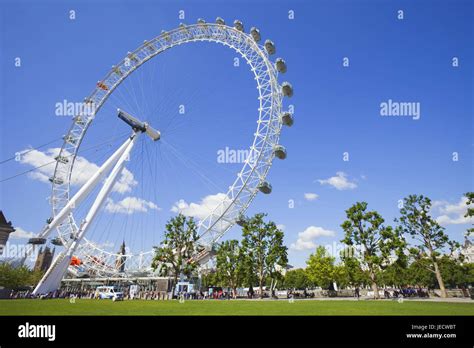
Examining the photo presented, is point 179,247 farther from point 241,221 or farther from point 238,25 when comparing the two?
point 238,25

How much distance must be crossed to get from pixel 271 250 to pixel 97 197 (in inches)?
1199

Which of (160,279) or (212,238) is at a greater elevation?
(212,238)

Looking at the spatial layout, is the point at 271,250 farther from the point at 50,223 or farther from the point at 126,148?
the point at 50,223

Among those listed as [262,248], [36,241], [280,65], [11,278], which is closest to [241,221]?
[262,248]

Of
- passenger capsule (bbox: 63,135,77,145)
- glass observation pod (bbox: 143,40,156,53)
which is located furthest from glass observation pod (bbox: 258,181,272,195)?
passenger capsule (bbox: 63,135,77,145)

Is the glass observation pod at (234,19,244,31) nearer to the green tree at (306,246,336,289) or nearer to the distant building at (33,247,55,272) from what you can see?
the green tree at (306,246,336,289)

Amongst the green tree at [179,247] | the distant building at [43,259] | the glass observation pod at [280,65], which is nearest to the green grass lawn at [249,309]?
the green tree at [179,247]

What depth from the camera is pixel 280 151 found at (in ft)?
158

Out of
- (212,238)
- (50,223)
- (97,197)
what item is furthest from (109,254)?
(212,238)

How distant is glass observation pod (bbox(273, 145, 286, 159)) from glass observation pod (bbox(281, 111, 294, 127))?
3.81 m

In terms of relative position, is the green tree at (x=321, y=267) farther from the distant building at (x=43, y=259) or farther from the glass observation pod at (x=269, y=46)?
the distant building at (x=43, y=259)
